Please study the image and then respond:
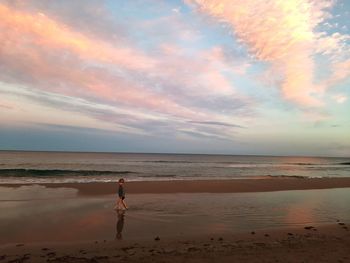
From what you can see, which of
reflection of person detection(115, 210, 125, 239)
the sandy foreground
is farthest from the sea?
the sandy foreground

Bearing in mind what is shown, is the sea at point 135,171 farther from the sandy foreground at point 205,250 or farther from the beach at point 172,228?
the sandy foreground at point 205,250

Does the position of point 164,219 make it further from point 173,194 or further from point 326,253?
point 173,194

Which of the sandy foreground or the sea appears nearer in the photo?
the sandy foreground

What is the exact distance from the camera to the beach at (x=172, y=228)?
807 centimetres

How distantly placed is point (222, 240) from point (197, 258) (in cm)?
214

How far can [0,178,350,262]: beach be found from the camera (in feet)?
26.5

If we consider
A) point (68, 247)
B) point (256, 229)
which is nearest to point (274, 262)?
point (256, 229)

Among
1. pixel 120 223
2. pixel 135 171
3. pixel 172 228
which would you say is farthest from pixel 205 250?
pixel 135 171

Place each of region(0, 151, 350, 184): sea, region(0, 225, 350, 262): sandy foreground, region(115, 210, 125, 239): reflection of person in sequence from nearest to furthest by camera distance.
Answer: region(0, 225, 350, 262): sandy foreground → region(115, 210, 125, 239): reflection of person → region(0, 151, 350, 184): sea

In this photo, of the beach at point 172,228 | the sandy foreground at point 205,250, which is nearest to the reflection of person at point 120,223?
the beach at point 172,228

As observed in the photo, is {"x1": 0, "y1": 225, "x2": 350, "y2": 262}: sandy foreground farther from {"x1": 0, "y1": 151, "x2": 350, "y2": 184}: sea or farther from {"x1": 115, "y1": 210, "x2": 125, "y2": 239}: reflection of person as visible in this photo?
{"x1": 0, "y1": 151, "x2": 350, "y2": 184}: sea

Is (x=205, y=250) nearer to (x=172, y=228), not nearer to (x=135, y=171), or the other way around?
(x=172, y=228)

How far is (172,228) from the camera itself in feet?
37.7

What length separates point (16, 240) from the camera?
980 centimetres
